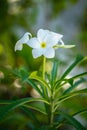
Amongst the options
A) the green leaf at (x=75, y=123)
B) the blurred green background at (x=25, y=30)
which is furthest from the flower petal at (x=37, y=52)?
the blurred green background at (x=25, y=30)

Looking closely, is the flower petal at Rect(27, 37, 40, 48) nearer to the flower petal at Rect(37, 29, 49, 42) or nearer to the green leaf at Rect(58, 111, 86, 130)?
the flower petal at Rect(37, 29, 49, 42)

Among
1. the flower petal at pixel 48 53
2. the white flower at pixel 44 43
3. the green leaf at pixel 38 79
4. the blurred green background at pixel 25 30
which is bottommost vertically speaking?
the blurred green background at pixel 25 30

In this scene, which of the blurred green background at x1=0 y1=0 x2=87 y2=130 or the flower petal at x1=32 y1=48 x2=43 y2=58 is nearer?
the flower petal at x1=32 y1=48 x2=43 y2=58

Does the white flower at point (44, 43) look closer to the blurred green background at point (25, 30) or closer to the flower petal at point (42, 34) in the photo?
the flower petal at point (42, 34)

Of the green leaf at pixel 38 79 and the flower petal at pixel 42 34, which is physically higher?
the flower petal at pixel 42 34

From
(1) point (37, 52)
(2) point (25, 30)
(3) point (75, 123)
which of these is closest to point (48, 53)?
(1) point (37, 52)

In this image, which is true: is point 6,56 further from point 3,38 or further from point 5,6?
point 5,6

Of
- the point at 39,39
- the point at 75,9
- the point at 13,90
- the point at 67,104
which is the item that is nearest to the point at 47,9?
the point at 75,9

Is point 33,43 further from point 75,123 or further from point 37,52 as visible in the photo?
point 75,123

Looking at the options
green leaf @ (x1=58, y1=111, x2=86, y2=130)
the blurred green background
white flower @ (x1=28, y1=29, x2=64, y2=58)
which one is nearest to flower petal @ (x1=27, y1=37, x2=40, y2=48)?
white flower @ (x1=28, y1=29, x2=64, y2=58)
